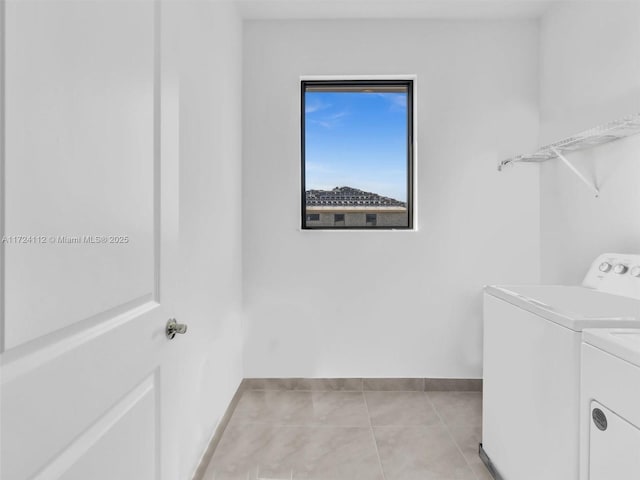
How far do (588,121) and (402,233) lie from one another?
1.23 metres

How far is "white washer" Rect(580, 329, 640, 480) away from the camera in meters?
0.88

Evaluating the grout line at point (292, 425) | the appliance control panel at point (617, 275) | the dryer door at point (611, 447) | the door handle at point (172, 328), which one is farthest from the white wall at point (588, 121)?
the door handle at point (172, 328)

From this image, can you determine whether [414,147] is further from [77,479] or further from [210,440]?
[77,479]

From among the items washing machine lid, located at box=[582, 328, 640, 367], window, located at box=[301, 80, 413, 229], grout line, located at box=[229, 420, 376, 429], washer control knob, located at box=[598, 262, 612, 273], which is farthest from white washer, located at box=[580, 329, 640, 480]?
window, located at box=[301, 80, 413, 229]

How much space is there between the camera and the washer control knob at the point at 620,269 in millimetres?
1579

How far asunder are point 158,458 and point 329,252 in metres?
1.78

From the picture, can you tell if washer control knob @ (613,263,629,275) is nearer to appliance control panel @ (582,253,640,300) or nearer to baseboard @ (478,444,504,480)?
appliance control panel @ (582,253,640,300)

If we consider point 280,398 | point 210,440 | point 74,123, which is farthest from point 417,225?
point 74,123

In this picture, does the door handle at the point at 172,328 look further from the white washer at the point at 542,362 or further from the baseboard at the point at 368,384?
the baseboard at the point at 368,384

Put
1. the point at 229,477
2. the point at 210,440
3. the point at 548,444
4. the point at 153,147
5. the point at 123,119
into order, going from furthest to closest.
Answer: the point at 210,440 < the point at 229,477 < the point at 548,444 < the point at 153,147 < the point at 123,119

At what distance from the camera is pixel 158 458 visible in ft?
2.99

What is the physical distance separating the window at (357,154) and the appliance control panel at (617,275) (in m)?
1.16

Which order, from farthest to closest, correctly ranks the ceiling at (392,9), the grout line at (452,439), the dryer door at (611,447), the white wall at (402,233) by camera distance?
the white wall at (402,233) < the ceiling at (392,9) < the grout line at (452,439) < the dryer door at (611,447)

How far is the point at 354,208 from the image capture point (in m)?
2.69
